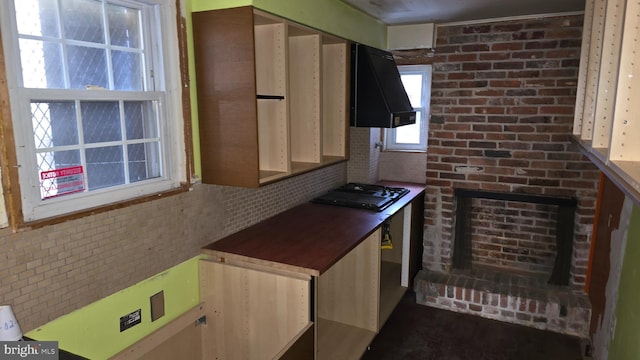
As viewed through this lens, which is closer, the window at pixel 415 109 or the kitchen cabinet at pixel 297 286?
the kitchen cabinet at pixel 297 286

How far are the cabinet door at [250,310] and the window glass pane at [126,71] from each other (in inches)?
37.7

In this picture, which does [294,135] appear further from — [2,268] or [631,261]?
[631,261]

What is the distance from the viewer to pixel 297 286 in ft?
6.59

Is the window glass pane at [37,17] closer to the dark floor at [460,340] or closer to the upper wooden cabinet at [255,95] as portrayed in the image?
the upper wooden cabinet at [255,95]

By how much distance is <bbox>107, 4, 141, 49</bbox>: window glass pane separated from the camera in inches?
72.3

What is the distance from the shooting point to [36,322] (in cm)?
156

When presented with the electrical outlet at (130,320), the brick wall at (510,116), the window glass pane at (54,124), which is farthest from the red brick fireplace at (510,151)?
the window glass pane at (54,124)

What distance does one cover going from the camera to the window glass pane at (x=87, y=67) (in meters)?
1.67

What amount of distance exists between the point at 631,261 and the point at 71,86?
2775 mm

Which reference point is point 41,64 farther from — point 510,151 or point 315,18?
point 510,151

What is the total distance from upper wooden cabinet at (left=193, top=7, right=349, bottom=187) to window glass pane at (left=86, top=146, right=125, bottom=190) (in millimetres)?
447

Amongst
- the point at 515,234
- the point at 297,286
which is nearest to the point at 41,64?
the point at 297,286

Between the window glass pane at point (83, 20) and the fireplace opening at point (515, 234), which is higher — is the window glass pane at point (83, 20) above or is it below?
above

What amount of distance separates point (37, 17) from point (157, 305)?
132cm
